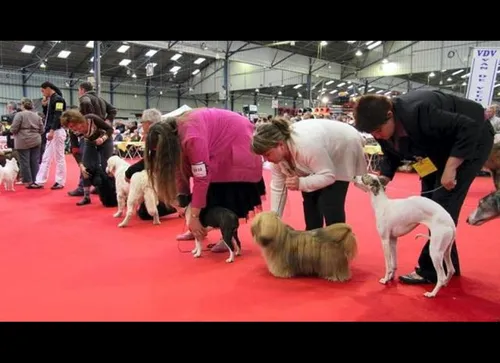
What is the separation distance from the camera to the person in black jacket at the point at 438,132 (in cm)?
215

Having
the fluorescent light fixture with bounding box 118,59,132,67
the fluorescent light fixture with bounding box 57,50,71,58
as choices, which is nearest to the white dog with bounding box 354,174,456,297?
the fluorescent light fixture with bounding box 57,50,71,58

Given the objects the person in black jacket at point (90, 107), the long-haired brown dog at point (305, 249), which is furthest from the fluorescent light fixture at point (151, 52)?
the long-haired brown dog at point (305, 249)

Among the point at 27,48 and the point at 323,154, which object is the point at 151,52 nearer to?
the point at 27,48

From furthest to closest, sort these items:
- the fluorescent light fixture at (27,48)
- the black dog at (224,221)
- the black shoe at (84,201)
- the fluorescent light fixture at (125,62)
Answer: the fluorescent light fixture at (125,62)
the fluorescent light fixture at (27,48)
the black shoe at (84,201)
the black dog at (224,221)

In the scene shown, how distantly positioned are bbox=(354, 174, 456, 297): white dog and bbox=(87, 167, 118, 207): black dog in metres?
3.56

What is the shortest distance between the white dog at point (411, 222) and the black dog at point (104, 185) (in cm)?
356

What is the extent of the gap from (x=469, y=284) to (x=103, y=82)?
2587 centimetres

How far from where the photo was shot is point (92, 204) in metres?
5.33

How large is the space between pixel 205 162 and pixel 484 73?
5128 millimetres

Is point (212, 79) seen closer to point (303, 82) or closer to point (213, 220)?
point (303, 82)

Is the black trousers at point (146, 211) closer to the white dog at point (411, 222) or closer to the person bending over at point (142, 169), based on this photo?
the person bending over at point (142, 169)

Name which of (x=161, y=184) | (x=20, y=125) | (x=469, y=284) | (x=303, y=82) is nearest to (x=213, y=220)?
(x=161, y=184)

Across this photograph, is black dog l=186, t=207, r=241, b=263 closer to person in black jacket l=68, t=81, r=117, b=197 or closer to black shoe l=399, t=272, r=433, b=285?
black shoe l=399, t=272, r=433, b=285

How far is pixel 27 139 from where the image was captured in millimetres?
6648
